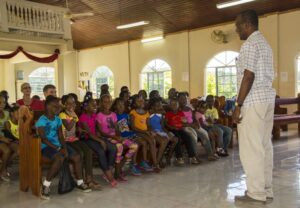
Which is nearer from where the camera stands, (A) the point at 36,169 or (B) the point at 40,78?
(A) the point at 36,169

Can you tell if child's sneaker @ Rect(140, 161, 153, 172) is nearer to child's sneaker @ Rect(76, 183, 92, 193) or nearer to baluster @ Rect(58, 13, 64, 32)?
child's sneaker @ Rect(76, 183, 92, 193)

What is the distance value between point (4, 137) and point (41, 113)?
2.35 ft

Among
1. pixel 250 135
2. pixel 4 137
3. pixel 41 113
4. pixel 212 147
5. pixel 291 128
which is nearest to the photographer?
pixel 250 135

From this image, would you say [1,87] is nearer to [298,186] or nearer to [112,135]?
[112,135]

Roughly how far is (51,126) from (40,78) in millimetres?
12222

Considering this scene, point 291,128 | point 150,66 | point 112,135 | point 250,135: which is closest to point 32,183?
point 112,135

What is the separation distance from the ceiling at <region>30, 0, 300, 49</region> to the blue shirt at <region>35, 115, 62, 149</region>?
268 inches

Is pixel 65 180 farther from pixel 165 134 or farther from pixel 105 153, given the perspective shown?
pixel 165 134

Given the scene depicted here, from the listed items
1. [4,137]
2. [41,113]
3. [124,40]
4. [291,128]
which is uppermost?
[124,40]

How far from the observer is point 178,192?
3.45 meters

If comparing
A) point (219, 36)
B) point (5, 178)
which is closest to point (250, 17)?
point (5, 178)

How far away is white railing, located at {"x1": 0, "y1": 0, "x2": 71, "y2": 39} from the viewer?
27.3ft

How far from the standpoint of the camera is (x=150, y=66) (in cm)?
1262

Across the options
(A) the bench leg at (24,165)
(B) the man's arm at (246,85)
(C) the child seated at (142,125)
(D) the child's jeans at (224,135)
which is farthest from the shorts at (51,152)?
(D) the child's jeans at (224,135)
